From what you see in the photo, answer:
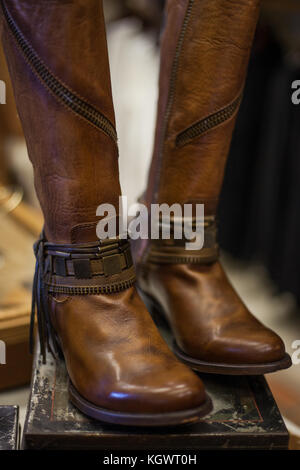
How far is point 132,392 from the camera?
1.97 feet

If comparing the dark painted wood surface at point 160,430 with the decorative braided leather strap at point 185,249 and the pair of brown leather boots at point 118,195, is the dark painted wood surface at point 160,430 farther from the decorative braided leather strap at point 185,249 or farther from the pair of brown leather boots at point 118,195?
the decorative braided leather strap at point 185,249

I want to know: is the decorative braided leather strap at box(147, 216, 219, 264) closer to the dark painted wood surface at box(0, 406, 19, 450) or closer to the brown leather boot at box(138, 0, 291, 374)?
the brown leather boot at box(138, 0, 291, 374)

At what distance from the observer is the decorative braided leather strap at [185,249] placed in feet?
2.65

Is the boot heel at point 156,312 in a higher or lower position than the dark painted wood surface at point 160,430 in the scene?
higher

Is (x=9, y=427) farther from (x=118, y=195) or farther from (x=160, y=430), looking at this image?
(x=118, y=195)

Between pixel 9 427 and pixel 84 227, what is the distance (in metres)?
0.26

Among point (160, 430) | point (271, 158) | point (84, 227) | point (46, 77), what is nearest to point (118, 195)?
point (84, 227)

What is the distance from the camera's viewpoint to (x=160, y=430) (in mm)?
623

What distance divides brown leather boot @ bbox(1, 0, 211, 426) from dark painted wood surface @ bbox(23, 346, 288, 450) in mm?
22

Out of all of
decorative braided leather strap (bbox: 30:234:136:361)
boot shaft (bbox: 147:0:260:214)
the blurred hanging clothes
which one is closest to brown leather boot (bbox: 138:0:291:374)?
boot shaft (bbox: 147:0:260:214)

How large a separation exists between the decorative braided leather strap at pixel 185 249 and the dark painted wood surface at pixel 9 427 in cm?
29

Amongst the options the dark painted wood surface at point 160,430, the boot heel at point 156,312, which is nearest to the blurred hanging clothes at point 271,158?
the boot heel at point 156,312

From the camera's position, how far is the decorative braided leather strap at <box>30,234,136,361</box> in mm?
667

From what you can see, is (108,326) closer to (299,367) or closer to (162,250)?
(162,250)
